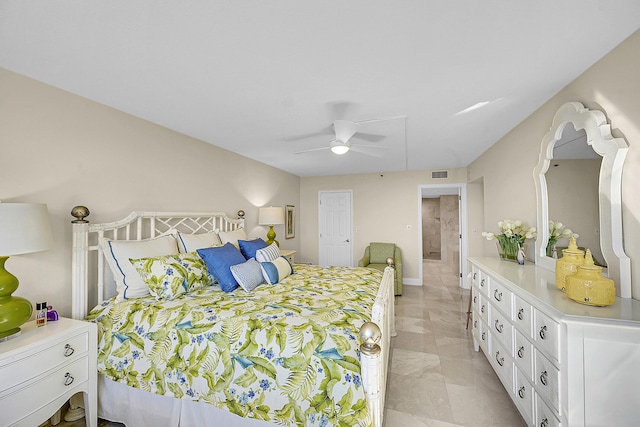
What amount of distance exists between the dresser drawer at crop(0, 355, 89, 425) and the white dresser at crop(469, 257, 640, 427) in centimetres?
279

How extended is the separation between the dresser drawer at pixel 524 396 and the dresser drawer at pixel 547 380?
0.40 feet

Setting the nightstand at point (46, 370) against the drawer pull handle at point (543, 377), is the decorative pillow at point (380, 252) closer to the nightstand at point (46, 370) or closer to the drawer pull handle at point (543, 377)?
the drawer pull handle at point (543, 377)

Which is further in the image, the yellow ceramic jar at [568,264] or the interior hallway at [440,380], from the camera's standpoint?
the interior hallway at [440,380]

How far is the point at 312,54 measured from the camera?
1556 mm

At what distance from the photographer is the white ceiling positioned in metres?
1.23

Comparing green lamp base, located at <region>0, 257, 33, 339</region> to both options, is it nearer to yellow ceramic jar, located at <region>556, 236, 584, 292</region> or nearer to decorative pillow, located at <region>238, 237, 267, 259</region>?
decorative pillow, located at <region>238, 237, 267, 259</region>

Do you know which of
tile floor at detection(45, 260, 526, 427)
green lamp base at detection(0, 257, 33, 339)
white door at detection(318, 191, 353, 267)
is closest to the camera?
green lamp base at detection(0, 257, 33, 339)

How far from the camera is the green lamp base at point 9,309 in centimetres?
141

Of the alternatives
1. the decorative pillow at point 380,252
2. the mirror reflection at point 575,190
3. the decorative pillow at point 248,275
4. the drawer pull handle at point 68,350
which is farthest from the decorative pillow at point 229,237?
the decorative pillow at point 380,252

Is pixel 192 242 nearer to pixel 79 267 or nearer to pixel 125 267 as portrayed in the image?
pixel 125 267

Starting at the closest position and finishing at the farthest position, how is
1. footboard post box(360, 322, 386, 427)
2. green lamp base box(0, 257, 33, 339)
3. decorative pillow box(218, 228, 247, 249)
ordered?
footboard post box(360, 322, 386, 427), green lamp base box(0, 257, 33, 339), decorative pillow box(218, 228, 247, 249)

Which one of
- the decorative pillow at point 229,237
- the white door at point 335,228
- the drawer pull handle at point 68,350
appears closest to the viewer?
the drawer pull handle at point 68,350

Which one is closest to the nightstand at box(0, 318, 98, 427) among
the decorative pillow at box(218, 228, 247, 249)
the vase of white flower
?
the decorative pillow at box(218, 228, 247, 249)

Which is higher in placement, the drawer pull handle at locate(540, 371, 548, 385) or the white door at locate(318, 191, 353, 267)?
the white door at locate(318, 191, 353, 267)
